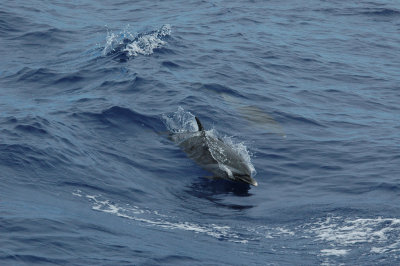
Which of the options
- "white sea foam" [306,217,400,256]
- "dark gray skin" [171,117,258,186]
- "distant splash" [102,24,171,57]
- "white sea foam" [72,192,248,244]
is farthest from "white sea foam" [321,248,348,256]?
"distant splash" [102,24,171,57]

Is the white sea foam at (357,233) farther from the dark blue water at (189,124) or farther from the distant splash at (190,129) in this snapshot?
the distant splash at (190,129)

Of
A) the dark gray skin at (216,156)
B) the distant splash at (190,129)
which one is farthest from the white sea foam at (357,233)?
the distant splash at (190,129)

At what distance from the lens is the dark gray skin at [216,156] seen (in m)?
15.8

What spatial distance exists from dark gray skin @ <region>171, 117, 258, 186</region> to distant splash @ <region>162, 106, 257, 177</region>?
8cm

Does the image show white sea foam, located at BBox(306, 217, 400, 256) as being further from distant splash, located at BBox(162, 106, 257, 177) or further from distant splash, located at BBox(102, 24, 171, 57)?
distant splash, located at BBox(102, 24, 171, 57)

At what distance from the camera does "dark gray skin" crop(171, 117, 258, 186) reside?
51.9 feet

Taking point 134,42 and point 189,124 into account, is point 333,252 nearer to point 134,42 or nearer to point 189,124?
point 189,124

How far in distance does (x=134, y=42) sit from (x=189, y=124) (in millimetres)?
8915

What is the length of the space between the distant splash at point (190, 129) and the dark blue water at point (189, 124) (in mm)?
108

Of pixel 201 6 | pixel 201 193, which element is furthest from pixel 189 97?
pixel 201 6

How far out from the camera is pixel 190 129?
19219mm

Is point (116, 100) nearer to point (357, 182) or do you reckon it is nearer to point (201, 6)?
point (357, 182)

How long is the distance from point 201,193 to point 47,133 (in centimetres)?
488

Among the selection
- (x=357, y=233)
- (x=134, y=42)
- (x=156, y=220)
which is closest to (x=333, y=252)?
(x=357, y=233)
